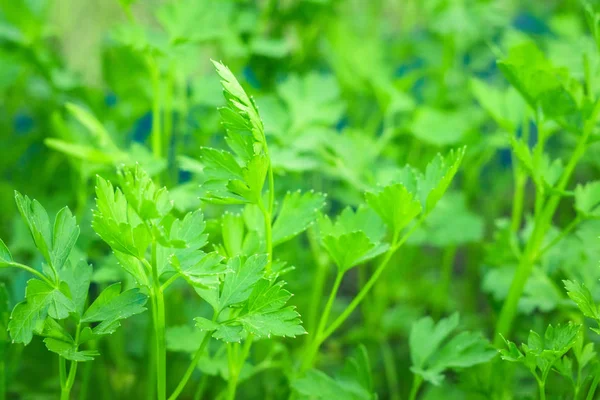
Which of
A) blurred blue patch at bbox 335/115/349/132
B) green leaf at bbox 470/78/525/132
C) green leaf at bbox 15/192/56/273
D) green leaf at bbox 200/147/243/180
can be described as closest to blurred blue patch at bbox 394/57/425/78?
blurred blue patch at bbox 335/115/349/132

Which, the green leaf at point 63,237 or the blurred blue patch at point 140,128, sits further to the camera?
the blurred blue patch at point 140,128

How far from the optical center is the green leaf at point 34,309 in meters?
0.54

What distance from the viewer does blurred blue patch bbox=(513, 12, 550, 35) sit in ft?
4.64

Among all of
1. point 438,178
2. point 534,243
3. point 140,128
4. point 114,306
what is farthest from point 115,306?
point 140,128

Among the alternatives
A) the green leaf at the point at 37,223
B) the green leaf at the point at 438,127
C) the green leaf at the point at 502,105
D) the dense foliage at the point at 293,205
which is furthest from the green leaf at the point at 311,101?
the green leaf at the point at 37,223

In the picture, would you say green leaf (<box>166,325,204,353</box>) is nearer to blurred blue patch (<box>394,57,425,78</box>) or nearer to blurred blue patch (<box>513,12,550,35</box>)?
blurred blue patch (<box>394,57,425,78</box>)

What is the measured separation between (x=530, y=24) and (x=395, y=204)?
1.03 m

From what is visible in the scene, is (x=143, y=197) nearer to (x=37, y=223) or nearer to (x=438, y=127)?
(x=37, y=223)

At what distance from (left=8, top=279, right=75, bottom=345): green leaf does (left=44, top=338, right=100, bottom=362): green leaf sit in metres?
0.02

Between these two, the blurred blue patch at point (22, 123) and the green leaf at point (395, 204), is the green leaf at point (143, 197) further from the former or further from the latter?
the blurred blue patch at point (22, 123)

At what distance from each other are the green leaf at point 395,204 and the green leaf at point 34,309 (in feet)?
1.03

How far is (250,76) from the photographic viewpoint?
1164 millimetres

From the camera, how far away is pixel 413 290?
1163 millimetres

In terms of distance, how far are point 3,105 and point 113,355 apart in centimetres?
63
